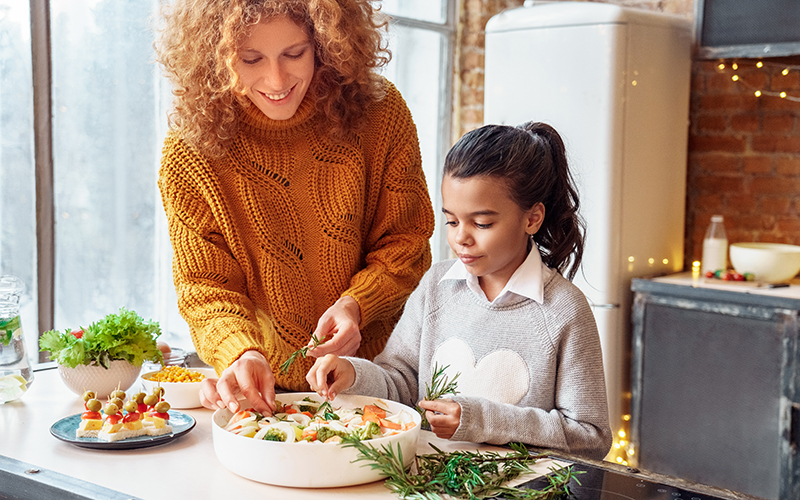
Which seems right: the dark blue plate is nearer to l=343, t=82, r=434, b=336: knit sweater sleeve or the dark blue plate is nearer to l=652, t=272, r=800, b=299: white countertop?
l=343, t=82, r=434, b=336: knit sweater sleeve

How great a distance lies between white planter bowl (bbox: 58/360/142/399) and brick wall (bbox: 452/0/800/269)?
2.68 metres

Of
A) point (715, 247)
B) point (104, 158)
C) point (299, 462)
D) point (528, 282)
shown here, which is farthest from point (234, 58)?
point (715, 247)

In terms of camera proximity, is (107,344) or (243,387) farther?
(107,344)

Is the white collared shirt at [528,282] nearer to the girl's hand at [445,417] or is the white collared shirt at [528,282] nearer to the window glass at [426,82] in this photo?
the girl's hand at [445,417]

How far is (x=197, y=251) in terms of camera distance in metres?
1.52

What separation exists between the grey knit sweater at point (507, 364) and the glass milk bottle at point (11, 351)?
59cm

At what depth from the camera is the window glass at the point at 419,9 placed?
144 inches

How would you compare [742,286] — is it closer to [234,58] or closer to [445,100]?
[445,100]

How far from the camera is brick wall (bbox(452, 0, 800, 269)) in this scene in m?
3.24

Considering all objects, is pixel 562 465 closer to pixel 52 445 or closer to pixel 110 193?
pixel 52 445

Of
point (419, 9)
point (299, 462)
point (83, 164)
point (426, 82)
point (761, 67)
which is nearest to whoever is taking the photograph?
point (299, 462)

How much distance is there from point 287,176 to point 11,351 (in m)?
0.58

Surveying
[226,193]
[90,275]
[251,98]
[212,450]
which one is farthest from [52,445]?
[90,275]

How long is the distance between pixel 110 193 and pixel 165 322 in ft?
1.68
